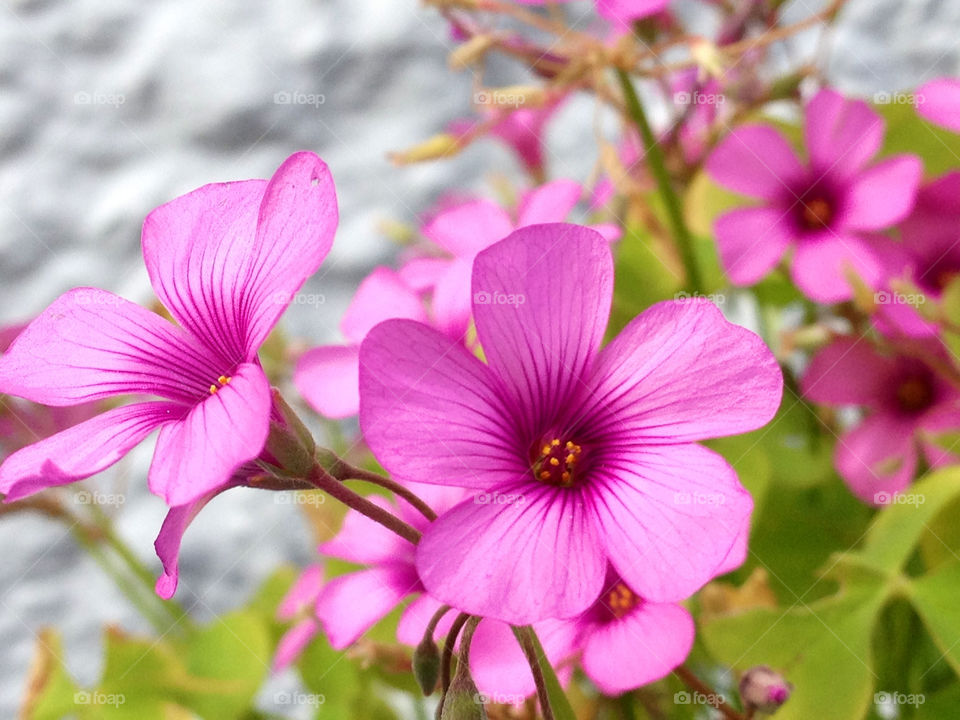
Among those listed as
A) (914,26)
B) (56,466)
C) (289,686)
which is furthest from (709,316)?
(289,686)

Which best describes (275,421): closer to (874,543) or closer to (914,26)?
(874,543)

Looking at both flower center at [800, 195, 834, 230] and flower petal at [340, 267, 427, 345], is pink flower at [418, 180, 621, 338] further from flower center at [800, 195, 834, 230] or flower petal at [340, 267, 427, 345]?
flower center at [800, 195, 834, 230]

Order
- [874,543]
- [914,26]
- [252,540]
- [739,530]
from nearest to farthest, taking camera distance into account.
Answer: [739,530], [874,543], [914,26], [252,540]
